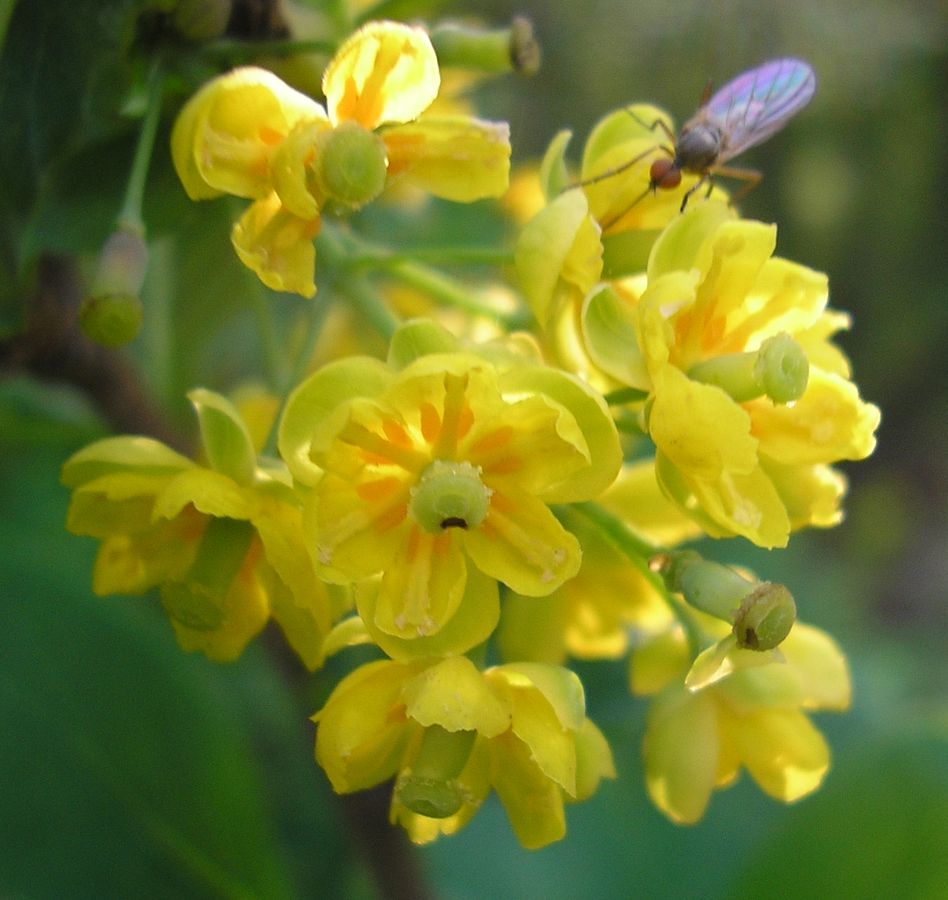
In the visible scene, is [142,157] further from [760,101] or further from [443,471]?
[760,101]

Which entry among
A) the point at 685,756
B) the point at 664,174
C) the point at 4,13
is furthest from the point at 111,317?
the point at 685,756

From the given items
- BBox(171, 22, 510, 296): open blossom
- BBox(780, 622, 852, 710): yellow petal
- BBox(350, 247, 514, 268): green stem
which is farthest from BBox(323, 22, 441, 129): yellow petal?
BBox(780, 622, 852, 710): yellow petal

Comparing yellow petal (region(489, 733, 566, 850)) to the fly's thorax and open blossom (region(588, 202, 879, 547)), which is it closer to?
open blossom (region(588, 202, 879, 547))

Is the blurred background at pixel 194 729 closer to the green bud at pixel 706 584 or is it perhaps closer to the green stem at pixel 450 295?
the green stem at pixel 450 295

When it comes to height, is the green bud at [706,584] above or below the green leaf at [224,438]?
below

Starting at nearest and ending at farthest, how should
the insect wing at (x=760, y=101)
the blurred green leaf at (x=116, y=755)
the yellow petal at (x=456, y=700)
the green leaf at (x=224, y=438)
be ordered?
the yellow petal at (x=456, y=700) < the green leaf at (x=224, y=438) < the insect wing at (x=760, y=101) < the blurred green leaf at (x=116, y=755)

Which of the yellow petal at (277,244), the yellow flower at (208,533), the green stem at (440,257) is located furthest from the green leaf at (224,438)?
the green stem at (440,257)
